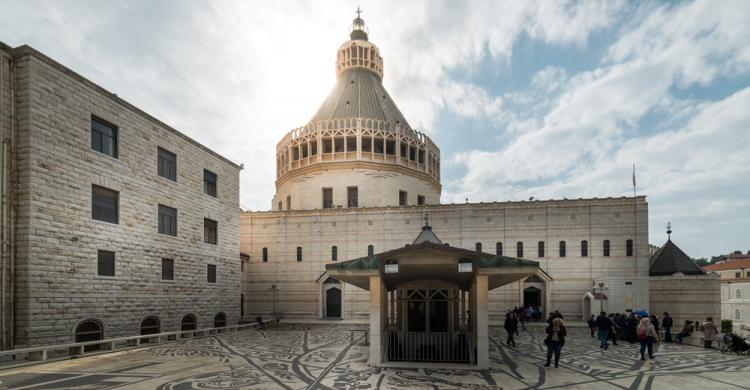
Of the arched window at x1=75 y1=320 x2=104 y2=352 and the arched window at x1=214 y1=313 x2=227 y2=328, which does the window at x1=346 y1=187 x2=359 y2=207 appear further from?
the arched window at x1=75 y1=320 x2=104 y2=352

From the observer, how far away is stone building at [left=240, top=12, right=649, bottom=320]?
1492 inches

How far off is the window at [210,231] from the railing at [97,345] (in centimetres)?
634

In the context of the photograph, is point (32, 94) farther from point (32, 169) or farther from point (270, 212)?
point (270, 212)

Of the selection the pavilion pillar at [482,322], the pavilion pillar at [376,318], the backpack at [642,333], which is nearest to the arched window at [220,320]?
the pavilion pillar at [376,318]

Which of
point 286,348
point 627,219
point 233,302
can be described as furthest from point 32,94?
point 627,219

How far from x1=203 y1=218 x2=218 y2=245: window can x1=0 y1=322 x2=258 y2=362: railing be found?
6338mm

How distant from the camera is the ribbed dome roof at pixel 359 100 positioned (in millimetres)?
52844

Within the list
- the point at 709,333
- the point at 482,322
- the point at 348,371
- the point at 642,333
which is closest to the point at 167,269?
the point at 348,371

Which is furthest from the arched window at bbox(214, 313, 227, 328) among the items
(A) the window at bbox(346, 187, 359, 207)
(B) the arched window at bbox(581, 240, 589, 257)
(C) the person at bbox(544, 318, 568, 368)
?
(B) the arched window at bbox(581, 240, 589, 257)

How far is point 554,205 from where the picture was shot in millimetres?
38906

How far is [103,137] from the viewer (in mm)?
24375

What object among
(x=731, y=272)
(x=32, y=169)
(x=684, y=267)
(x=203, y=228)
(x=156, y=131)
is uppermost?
(x=156, y=131)

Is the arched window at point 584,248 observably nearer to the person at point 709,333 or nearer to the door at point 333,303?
the person at point 709,333

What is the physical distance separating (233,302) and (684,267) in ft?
119
